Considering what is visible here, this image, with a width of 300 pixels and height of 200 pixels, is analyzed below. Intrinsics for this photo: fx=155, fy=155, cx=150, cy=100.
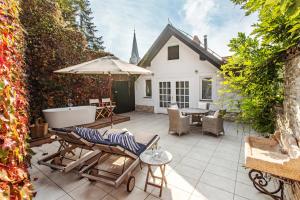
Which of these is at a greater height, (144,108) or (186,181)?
(144,108)

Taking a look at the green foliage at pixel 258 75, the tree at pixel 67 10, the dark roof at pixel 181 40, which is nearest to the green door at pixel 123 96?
the dark roof at pixel 181 40

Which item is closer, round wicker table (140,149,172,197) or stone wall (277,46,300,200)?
stone wall (277,46,300,200)

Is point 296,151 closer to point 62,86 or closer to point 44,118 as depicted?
point 44,118

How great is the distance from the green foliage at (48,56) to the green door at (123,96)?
250 cm

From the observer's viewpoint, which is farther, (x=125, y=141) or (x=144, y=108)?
(x=144, y=108)

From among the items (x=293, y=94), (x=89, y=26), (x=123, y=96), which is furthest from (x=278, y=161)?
(x=89, y=26)

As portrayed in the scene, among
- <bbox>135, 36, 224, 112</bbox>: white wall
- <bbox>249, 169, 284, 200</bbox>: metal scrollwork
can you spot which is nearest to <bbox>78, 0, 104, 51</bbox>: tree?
<bbox>135, 36, 224, 112</bbox>: white wall

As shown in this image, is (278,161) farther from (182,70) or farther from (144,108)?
(144,108)

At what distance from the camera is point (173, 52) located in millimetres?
9219

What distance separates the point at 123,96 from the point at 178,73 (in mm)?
3869

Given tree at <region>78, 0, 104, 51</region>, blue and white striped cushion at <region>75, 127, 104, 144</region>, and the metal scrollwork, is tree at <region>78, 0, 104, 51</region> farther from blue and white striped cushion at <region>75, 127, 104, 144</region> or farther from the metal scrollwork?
the metal scrollwork

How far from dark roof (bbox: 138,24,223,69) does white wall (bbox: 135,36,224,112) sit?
28 centimetres

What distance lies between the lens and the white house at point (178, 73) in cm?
807

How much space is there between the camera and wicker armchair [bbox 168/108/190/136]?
545cm
